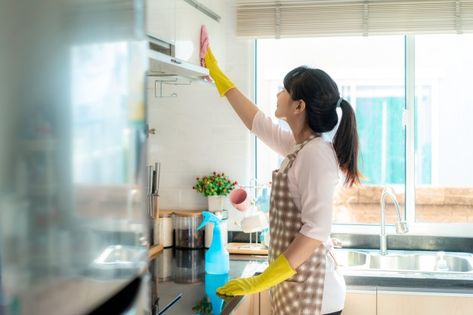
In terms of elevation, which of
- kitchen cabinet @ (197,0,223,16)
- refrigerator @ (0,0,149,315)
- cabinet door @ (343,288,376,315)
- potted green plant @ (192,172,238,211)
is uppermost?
kitchen cabinet @ (197,0,223,16)

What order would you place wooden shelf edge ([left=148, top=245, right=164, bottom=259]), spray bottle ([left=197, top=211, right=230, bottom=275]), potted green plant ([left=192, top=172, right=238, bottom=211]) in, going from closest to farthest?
1. spray bottle ([left=197, top=211, right=230, bottom=275])
2. wooden shelf edge ([left=148, top=245, right=164, bottom=259])
3. potted green plant ([left=192, top=172, right=238, bottom=211])

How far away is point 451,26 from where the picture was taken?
118 inches

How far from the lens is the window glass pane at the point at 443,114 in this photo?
3.29 meters

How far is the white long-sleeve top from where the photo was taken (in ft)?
6.11

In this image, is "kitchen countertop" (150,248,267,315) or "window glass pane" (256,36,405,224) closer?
"kitchen countertop" (150,248,267,315)

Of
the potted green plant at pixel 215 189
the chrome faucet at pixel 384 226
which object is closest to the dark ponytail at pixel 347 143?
the chrome faucet at pixel 384 226

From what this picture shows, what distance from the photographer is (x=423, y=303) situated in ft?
8.12

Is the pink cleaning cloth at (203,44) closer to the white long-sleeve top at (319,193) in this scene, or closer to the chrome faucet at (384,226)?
the white long-sleeve top at (319,193)

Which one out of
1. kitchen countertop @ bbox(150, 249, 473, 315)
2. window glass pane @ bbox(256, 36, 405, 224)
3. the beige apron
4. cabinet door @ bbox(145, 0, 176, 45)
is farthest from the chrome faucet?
cabinet door @ bbox(145, 0, 176, 45)

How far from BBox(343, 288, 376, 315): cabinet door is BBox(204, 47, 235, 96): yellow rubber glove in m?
1.03

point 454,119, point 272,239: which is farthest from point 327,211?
point 454,119

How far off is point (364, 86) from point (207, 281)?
1703 mm

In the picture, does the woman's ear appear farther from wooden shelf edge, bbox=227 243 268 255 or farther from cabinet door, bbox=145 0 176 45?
wooden shelf edge, bbox=227 243 268 255

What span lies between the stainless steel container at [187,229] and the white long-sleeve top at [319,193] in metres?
1.09
